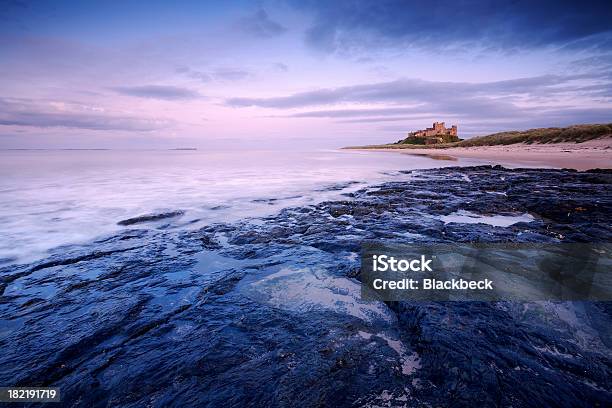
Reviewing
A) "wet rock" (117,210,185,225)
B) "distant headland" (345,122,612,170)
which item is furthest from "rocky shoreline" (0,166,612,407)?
"distant headland" (345,122,612,170)

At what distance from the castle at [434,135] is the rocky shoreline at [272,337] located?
99.2 m

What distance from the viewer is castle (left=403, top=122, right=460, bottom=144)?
96875 millimetres

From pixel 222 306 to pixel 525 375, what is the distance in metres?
2.67

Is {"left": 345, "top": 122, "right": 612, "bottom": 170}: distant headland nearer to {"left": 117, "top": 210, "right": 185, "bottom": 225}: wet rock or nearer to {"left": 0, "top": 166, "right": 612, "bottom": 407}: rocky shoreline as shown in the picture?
{"left": 0, "top": 166, "right": 612, "bottom": 407}: rocky shoreline

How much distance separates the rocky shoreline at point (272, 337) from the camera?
211 centimetres

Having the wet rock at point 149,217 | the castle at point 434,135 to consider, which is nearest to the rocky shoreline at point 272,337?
the wet rock at point 149,217

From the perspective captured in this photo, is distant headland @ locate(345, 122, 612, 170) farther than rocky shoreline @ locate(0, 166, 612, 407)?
Yes

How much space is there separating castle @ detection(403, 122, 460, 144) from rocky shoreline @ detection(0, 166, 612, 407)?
99.2 meters

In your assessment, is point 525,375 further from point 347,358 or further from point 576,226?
point 576,226

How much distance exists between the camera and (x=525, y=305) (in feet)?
10.1

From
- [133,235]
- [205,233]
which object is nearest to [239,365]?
[205,233]

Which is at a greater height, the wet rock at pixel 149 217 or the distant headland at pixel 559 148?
the distant headland at pixel 559 148

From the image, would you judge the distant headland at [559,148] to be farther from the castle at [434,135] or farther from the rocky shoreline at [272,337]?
the castle at [434,135]

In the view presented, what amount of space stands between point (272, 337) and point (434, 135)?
111369mm
